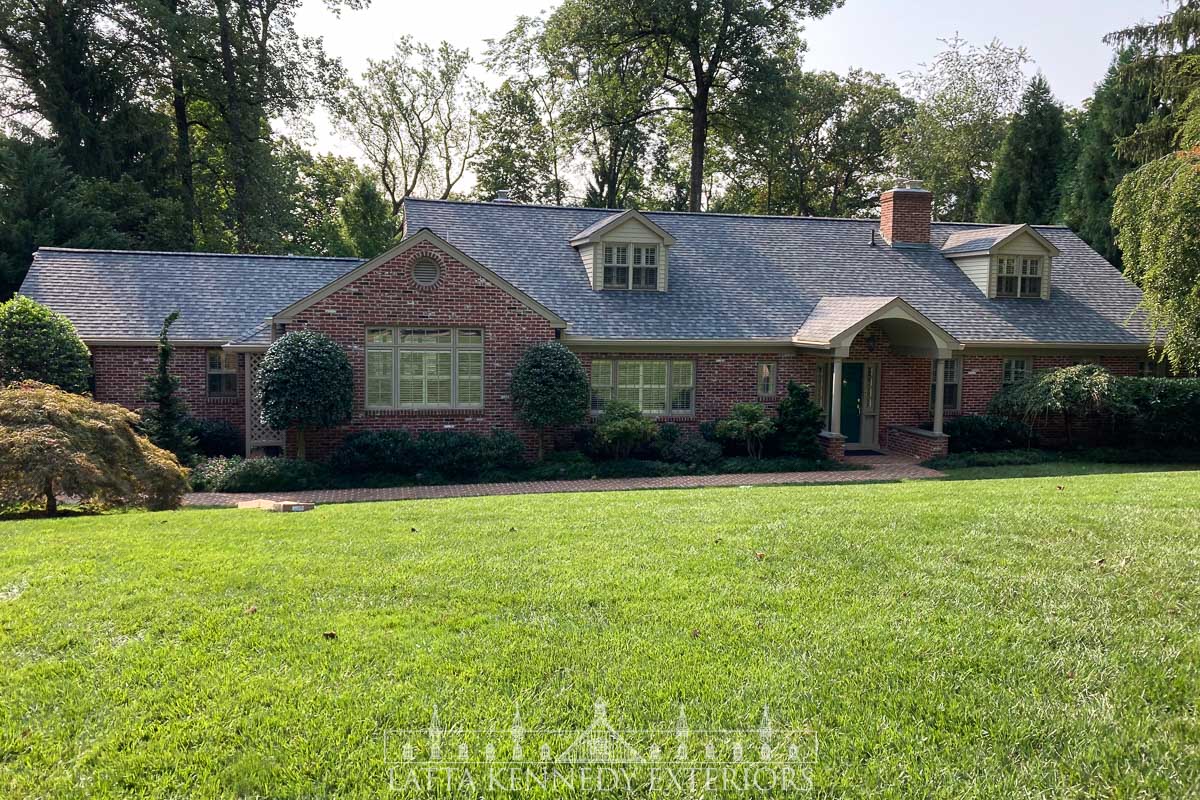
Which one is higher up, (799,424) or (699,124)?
(699,124)

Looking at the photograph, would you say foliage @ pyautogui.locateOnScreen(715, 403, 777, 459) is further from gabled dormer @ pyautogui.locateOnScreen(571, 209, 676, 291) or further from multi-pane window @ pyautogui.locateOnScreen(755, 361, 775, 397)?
gabled dormer @ pyautogui.locateOnScreen(571, 209, 676, 291)

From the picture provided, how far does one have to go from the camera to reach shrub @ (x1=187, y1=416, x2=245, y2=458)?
1698cm

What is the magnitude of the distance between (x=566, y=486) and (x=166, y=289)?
10818 millimetres

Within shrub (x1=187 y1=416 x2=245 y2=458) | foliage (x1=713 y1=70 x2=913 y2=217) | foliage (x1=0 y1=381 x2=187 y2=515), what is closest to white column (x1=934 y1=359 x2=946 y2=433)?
foliage (x1=0 y1=381 x2=187 y2=515)

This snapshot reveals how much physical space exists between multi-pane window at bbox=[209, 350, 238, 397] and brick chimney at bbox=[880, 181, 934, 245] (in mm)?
17135

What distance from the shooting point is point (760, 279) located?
20.6 m

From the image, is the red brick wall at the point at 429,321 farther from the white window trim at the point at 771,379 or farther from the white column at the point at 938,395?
the white column at the point at 938,395

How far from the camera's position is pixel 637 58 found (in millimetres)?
35406

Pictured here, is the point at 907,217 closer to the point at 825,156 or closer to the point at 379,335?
the point at 379,335

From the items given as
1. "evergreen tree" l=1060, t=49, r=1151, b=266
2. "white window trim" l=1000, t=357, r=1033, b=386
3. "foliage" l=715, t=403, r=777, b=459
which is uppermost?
"evergreen tree" l=1060, t=49, r=1151, b=266

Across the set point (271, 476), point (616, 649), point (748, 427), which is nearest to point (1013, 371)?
point (748, 427)

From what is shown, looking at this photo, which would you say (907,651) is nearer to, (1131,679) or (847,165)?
(1131,679)

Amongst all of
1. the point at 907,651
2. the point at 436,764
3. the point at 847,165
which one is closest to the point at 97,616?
the point at 436,764

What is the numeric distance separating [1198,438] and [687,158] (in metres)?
28.3
